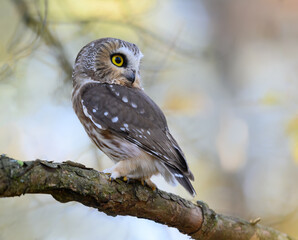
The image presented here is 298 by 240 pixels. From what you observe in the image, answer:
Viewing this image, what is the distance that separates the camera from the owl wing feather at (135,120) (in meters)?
3.17

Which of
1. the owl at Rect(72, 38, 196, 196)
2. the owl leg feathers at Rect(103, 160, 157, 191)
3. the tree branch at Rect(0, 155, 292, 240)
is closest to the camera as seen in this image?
the tree branch at Rect(0, 155, 292, 240)

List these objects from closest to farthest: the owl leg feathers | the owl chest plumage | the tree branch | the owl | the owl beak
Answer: the tree branch, the owl leg feathers, the owl, the owl chest plumage, the owl beak

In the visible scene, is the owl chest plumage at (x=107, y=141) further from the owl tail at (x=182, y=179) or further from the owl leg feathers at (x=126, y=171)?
the owl tail at (x=182, y=179)

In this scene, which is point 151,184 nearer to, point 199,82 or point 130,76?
point 130,76

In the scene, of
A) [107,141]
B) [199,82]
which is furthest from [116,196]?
[199,82]

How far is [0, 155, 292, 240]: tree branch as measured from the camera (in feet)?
7.16

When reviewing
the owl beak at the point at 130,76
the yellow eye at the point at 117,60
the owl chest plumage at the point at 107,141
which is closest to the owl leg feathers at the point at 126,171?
the owl chest plumage at the point at 107,141

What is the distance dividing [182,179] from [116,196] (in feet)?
1.87

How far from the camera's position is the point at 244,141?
19.2 ft

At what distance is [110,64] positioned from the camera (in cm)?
404

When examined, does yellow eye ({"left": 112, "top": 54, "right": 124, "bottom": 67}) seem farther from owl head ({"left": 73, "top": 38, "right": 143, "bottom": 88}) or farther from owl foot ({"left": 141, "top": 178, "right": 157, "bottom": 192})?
owl foot ({"left": 141, "top": 178, "right": 157, "bottom": 192})

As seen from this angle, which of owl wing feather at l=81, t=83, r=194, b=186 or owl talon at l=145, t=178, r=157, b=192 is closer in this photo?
owl talon at l=145, t=178, r=157, b=192

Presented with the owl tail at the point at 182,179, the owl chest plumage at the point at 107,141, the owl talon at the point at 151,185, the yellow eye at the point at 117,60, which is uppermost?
the yellow eye at the point at 117,60

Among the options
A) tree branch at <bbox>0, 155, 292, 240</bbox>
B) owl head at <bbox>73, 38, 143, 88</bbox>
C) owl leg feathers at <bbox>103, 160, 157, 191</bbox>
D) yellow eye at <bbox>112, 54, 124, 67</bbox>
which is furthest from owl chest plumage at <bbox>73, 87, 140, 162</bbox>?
yellow eye at <bbox>112, 54, 124, 67</bbox>
